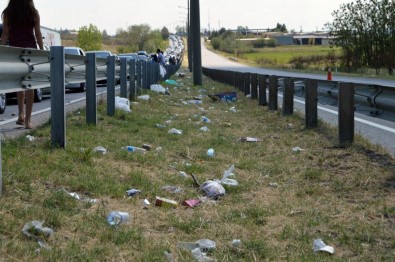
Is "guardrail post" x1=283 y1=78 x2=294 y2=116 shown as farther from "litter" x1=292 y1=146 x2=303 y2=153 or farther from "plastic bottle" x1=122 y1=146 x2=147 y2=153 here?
"plastic bottle" x1=122 y1=146 x2=147 y2=153

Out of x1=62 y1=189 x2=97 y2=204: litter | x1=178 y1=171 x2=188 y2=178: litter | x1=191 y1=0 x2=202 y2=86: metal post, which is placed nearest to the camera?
Result: x1=62 y1=189 x2=97 y2=204: litter

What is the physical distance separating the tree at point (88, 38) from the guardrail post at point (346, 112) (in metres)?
98.4

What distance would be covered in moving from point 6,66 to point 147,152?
7.08 feet

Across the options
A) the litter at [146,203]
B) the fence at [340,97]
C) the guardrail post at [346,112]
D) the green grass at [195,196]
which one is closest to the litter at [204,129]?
the green grass at [195,196]

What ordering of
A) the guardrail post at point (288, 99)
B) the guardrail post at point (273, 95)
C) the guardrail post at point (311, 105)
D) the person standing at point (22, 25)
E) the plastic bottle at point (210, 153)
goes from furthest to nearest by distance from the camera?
the guardrail post at point (273, 95) < the guardrail post at point (288, 99) < the guardrail post at point (311, 105) < the person standing at point (22, 25) < the plastic bottle at point (210, 153)

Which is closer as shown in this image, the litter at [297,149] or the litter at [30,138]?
the litter at [30,138]

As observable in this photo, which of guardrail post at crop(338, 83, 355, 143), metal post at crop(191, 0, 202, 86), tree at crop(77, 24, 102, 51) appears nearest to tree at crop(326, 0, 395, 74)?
metal post at crop(191, 0, 202, 86)

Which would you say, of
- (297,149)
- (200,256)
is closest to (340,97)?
(297,149)

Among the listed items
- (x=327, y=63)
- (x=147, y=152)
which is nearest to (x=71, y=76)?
(x=147, y=152)

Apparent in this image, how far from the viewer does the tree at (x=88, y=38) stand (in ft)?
343

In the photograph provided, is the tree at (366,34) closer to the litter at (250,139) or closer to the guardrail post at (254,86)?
the guardrail post at (254,86)

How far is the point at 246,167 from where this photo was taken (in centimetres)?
684

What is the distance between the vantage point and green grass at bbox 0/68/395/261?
3.84m

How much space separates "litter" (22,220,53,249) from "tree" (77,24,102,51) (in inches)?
4022
